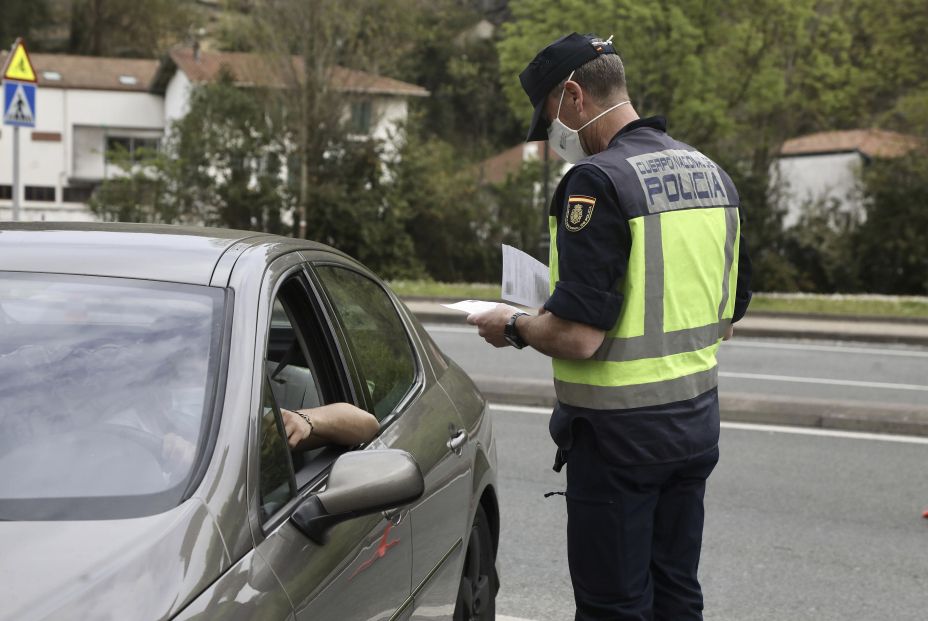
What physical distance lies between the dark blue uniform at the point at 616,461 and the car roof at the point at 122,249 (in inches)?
30.3

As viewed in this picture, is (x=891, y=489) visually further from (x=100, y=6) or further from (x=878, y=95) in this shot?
(x=100, y=6)

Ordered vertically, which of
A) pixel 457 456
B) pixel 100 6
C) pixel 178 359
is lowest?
pixel 457 456

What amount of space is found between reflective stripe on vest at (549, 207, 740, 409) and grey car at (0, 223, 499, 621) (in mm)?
530

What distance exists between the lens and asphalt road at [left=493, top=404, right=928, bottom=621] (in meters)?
4.85

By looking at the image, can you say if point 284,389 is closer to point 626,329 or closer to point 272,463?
point 272,463

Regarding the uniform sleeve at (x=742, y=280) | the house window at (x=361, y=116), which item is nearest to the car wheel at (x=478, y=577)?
the uniform sleeve at (x=742, y=280)

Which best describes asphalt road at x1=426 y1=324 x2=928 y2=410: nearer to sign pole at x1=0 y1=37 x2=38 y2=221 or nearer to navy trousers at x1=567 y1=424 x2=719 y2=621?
sign pole at x1=0 y1=37 x2=38 y2=221

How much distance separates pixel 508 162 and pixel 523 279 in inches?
1376

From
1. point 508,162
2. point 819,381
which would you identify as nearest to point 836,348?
point 819,381

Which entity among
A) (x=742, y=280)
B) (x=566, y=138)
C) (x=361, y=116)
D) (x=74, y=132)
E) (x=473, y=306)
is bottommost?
(x=473, y=306)

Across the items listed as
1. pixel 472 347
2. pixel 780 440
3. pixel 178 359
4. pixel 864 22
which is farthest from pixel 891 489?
pixel 864 22

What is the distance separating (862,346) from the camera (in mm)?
16891

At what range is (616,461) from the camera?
303 cm

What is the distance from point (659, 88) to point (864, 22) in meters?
6.52
